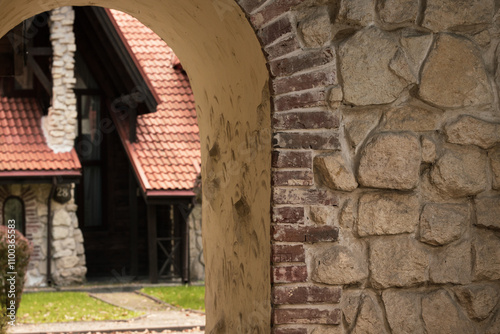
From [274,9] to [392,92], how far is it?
0.69 meters

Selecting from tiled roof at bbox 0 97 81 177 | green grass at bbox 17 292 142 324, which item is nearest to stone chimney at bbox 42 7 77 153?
tiled roof at bbox 0 97 81 177

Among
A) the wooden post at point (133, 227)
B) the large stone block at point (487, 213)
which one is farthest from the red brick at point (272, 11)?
the wooden post at point (133, 227)

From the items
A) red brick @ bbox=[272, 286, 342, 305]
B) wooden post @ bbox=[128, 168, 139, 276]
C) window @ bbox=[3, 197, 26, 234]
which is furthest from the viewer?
wooden post @ bbox=[128, 168, 139, 276]

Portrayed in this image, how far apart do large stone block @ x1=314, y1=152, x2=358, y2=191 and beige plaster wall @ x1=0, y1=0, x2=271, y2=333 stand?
9.8 inches

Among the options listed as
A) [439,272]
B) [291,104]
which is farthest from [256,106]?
[439,272]

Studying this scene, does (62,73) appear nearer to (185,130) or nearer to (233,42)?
(185,130)

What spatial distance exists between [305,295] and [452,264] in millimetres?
755

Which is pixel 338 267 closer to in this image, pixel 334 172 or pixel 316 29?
pixel 334 172

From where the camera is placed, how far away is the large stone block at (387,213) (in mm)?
3584

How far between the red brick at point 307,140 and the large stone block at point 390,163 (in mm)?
161

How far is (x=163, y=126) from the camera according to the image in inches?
655

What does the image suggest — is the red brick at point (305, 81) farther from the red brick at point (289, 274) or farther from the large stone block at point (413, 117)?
the red brick at point (289, 274)

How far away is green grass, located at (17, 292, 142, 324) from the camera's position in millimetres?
11539

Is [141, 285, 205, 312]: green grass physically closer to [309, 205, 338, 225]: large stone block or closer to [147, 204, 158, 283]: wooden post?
[147, 204, 158, 283]: wooden post
